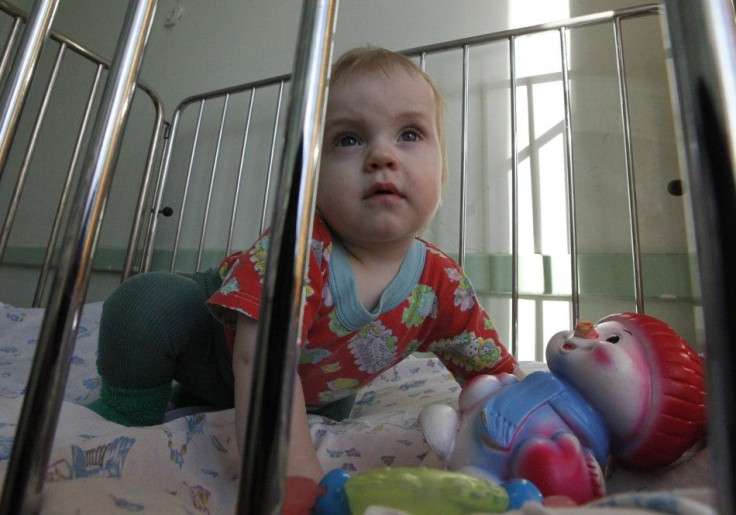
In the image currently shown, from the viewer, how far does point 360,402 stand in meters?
0.94

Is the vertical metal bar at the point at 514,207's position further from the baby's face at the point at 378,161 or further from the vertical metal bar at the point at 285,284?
the vertical metal bar at the point at 285,284

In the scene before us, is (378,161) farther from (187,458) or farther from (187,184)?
(187,184)

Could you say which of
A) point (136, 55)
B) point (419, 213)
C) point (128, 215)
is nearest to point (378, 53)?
point (419, 213)

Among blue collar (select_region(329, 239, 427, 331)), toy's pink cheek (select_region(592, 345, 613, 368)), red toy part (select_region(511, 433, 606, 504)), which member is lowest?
red toy part (select_region(511, 433, 606, 504))

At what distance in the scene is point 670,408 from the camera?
39 centimetres

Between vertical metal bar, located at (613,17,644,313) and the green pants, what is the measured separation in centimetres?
70

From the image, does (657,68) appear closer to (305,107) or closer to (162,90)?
(305,107)

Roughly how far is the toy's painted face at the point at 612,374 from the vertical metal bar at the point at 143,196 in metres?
1.43

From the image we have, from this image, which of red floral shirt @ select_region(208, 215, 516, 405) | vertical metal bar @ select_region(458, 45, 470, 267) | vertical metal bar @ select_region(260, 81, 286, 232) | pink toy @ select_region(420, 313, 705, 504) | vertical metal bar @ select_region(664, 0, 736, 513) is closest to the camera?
vertical metal bar @ select_region(664, 0, 736, 513)

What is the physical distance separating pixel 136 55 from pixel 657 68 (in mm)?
1308

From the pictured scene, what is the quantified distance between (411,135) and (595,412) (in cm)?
41

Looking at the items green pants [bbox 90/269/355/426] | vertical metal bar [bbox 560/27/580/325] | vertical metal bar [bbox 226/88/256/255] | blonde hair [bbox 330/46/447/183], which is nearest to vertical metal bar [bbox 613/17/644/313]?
vertical metal bar [bbox 560/27/580/325]

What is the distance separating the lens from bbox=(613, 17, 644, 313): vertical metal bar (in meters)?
1.03

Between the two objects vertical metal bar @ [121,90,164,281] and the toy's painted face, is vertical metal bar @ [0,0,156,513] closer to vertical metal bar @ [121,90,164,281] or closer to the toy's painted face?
the toy's painted face
